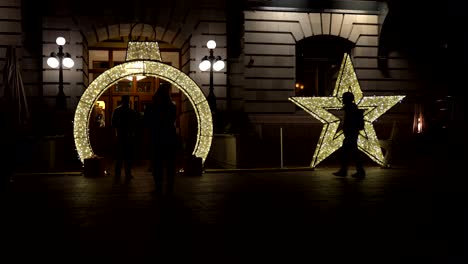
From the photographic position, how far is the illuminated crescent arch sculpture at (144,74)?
14609 mm

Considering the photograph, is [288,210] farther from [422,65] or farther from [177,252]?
[422,65]

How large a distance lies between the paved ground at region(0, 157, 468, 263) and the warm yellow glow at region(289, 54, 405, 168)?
3.98 meters

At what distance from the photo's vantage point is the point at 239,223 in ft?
23.1

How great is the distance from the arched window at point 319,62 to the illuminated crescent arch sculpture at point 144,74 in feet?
24.0

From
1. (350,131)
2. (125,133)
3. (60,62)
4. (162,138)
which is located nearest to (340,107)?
(350,131)

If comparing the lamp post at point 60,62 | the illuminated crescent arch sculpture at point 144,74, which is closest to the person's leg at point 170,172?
the illuminated crescent arch sculpture at point 144,74

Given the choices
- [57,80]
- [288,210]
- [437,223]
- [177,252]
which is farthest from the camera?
[57,80]

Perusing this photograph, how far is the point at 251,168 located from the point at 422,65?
8.88m

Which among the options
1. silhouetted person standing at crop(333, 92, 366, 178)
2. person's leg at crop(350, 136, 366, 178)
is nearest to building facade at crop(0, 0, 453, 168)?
silhouetted person standing at crop(333, 92, 366, 178)

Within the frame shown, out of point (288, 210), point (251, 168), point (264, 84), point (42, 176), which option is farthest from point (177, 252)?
point (264, 84)

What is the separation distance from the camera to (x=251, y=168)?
1725 centimetres

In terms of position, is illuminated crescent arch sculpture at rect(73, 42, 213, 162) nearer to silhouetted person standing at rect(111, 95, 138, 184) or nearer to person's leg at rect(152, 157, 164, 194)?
silhouetted person standing at rect(111, 95, 138, 184)

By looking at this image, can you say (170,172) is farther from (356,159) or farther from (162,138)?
(356,159)

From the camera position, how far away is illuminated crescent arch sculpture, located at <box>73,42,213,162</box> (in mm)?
14609
